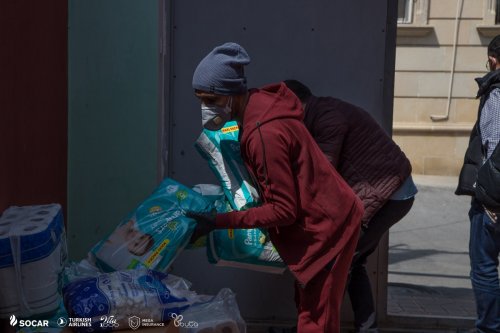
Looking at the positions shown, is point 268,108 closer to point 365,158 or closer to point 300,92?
point 300,92

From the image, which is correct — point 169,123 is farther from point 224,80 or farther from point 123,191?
point 224,80

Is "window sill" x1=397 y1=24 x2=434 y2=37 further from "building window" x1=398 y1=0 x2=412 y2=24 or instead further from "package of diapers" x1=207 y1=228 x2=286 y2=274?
"package of diapers" x1=207 y1=228 x2=286 y2=274

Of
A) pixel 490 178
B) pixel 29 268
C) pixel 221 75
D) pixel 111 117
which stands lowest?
pixel 29 268

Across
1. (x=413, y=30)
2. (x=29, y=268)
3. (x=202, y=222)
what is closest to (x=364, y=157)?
(x=202, y=222)

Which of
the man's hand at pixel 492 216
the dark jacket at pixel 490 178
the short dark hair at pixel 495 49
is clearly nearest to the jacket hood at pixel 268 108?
the dark jacket at pixel 490 178

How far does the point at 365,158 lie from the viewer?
13.7 ft

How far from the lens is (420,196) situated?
11.3 meters

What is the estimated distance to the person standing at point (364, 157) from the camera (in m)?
4.05

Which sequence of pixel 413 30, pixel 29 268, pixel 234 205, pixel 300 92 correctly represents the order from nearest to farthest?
pixel 29 268 → pixel 234 205 → pixel 300 92 → pixel 413 30

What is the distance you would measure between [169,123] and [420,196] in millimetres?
7117

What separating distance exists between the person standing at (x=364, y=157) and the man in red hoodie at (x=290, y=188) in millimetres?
794

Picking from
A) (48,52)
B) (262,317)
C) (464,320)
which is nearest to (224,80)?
(48,52)

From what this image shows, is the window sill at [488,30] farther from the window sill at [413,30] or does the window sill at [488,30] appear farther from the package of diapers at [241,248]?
the package of diapers at [241,248]

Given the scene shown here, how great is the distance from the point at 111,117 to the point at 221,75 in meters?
2.20
